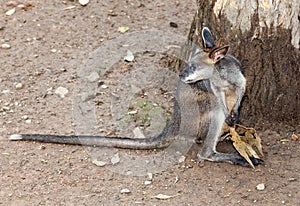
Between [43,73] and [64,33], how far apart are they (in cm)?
71

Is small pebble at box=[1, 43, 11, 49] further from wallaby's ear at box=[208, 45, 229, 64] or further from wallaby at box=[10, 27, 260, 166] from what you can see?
wallaby's ear at box=[208, 45, 229, 64]

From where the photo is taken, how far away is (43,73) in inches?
249

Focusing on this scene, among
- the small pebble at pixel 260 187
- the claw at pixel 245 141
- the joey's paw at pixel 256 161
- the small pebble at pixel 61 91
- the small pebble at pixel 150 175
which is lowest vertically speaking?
the small pebble at pixel 61 91

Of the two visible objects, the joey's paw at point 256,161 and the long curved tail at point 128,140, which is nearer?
the joey's paw at point 256,161

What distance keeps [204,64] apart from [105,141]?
997mm

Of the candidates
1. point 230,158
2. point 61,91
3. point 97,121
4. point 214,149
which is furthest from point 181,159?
point 61,91

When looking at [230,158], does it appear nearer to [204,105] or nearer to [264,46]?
[204,105]

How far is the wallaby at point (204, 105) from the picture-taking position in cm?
513

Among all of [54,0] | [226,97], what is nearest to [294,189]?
[226,97]

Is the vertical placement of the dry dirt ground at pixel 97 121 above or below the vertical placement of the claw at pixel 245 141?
below

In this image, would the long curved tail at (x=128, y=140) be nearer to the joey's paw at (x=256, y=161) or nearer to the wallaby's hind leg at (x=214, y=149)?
the wallaby's hind leg at (x=214, y=149)

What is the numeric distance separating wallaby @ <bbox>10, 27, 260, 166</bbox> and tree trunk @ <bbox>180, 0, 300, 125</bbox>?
25 centimetres

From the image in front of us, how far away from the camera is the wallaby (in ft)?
16.8

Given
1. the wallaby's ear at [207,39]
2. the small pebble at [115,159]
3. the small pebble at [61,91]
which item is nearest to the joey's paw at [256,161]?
the wallaby's ear at [207,39]
